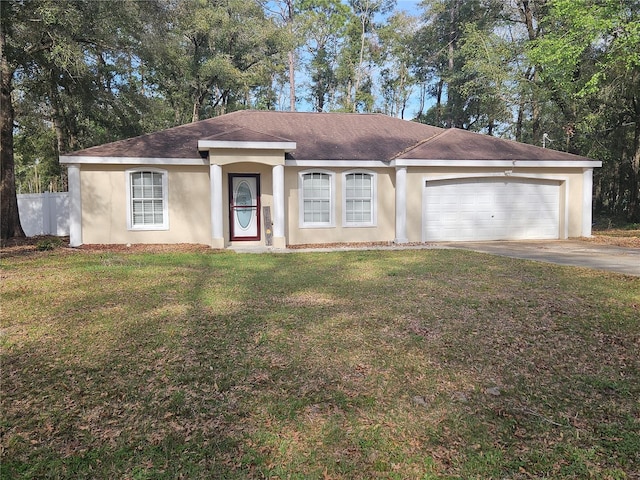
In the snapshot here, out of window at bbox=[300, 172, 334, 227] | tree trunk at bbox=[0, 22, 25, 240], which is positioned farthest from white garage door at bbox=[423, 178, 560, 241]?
tree trunk at bbox=[0, 22, 25, 240]

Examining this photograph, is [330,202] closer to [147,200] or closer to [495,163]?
[495,163]

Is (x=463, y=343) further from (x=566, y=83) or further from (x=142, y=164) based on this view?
(x=566, y=83)

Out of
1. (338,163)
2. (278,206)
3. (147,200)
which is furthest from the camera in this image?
(338,163)

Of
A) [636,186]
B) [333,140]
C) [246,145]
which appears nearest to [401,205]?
[333,140]

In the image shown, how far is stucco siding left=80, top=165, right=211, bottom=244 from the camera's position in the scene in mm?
12391

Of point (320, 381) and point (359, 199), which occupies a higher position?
point (359, 199)

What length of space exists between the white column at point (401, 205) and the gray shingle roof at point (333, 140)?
21.2 inches

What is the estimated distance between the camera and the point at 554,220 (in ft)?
48.1

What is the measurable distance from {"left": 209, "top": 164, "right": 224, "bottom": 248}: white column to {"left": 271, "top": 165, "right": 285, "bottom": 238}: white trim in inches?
58.3

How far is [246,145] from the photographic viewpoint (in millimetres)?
11906

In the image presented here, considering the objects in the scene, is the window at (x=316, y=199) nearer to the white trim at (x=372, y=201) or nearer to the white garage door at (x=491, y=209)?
the white trim at (x=372, y=201)

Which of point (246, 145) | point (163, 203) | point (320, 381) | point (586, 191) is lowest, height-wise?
point (320, 381)

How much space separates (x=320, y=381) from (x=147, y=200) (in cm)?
1047

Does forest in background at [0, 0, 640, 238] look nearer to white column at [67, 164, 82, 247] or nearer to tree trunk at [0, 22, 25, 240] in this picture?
tree trunk at [0, 22, 25, 240]
